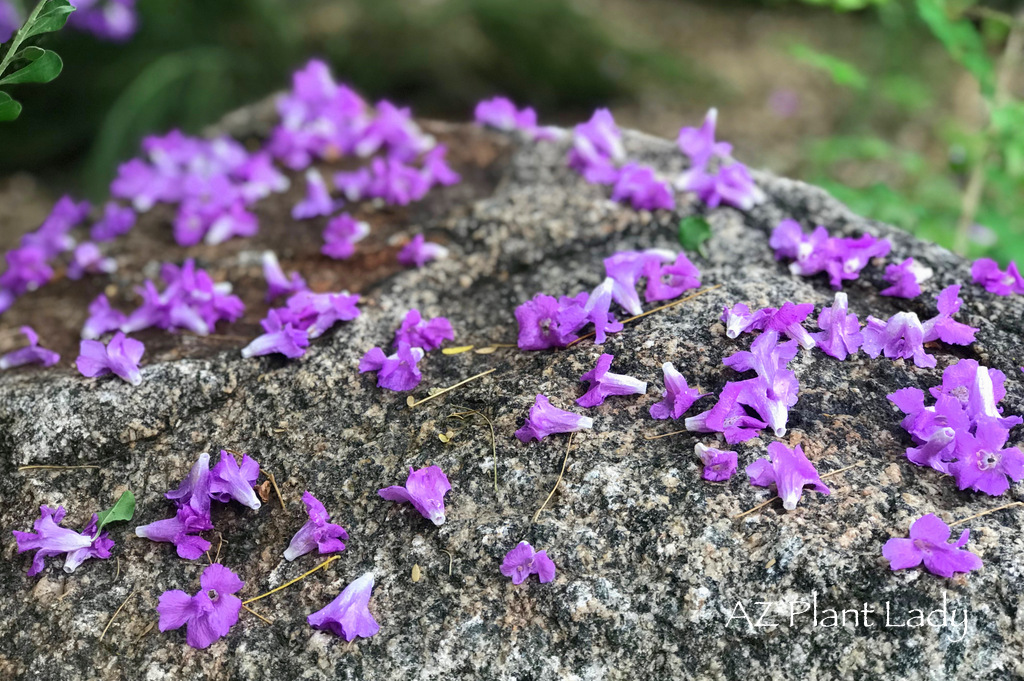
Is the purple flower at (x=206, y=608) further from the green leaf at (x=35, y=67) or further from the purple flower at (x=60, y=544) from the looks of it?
the green leaf at (x=35, y=67)

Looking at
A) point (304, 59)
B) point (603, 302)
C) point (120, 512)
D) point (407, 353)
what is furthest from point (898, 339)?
point (304, 59)

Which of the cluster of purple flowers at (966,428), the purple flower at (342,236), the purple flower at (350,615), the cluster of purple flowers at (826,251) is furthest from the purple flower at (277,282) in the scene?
the cluster of purple flowers at (966,428)

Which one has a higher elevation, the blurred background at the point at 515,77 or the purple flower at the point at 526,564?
the purple flower at the point at 526,564

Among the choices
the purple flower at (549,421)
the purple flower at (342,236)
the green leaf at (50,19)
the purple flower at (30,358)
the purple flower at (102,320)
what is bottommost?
the purple flower at (30,358)

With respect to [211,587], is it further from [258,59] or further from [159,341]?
[258,59]

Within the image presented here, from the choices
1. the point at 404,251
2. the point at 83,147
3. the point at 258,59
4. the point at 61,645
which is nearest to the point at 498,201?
the point at 404,251

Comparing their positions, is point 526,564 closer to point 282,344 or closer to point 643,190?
point 282,344
